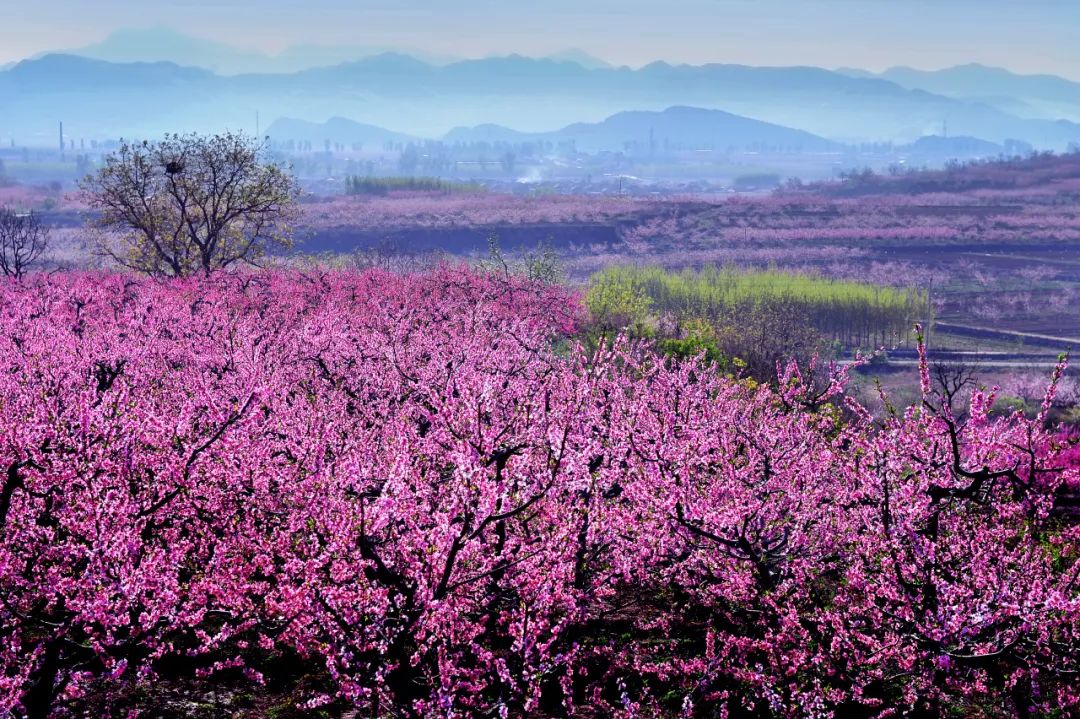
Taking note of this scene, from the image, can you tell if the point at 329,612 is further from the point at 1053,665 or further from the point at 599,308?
the point at 599,308

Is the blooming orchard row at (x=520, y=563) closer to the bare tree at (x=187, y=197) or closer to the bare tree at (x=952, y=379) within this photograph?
the bare tree at (x=952, y=379)

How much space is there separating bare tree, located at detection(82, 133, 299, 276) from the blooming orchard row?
4022cm

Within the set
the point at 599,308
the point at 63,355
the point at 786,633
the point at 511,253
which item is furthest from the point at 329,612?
the point at 511,253

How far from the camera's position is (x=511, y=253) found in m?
147

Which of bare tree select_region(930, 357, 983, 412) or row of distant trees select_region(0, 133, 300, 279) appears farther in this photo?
row of distant trees select_region(0, 133, 300, 279)

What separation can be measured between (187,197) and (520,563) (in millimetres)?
47825

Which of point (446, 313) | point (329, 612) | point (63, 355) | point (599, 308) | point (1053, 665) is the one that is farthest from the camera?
point (599, 308)

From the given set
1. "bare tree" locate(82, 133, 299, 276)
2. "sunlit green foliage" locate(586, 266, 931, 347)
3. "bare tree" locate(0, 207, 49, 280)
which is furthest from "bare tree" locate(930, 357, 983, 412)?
"bare tree" locate(0, 207, 49, 280)

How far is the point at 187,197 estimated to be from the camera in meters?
56.9

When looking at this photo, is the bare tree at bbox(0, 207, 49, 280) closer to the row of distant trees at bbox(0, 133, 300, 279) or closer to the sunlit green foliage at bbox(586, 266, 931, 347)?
the row of distant trees at bbox(0, 133, 300, 279)

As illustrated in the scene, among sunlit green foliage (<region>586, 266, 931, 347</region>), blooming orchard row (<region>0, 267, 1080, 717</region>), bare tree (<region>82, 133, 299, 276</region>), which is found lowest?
sunlit green foliage (<region>586, 266, 931, 347</region>)

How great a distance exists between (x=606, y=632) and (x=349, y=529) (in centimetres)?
662

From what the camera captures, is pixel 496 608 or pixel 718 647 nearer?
pixel 496 608

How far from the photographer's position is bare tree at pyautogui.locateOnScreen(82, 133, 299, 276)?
187 feet
